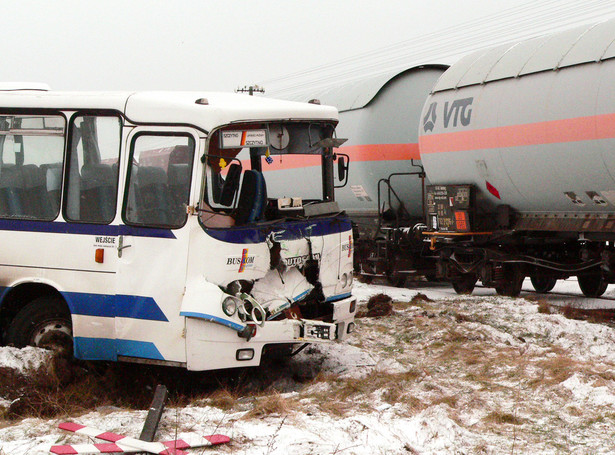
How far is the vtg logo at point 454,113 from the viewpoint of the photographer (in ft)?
46.1

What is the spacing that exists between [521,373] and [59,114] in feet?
16.6

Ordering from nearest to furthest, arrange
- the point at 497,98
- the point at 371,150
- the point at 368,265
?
the point at 497,98
the point at 371,150
the point at 368,265

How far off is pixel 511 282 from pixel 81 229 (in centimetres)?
938

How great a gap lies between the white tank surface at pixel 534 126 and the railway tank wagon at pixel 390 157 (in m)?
1.66

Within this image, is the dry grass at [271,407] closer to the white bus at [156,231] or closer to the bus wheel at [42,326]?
the white bus at [156,231]

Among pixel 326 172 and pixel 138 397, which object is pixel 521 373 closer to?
pixel 326 172

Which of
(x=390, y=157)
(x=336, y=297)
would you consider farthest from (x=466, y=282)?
(x=336, y=297)

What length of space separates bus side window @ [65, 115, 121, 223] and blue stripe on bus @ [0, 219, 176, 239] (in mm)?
72

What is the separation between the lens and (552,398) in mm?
7441

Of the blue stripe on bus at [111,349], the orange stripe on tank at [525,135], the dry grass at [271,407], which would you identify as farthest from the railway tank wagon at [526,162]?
the blue stripe on bus at [111,349]

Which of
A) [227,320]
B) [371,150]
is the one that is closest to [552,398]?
[227,320]

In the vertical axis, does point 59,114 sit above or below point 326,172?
above

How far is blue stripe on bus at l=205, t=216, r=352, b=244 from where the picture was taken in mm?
7797

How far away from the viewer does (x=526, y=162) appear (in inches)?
508
